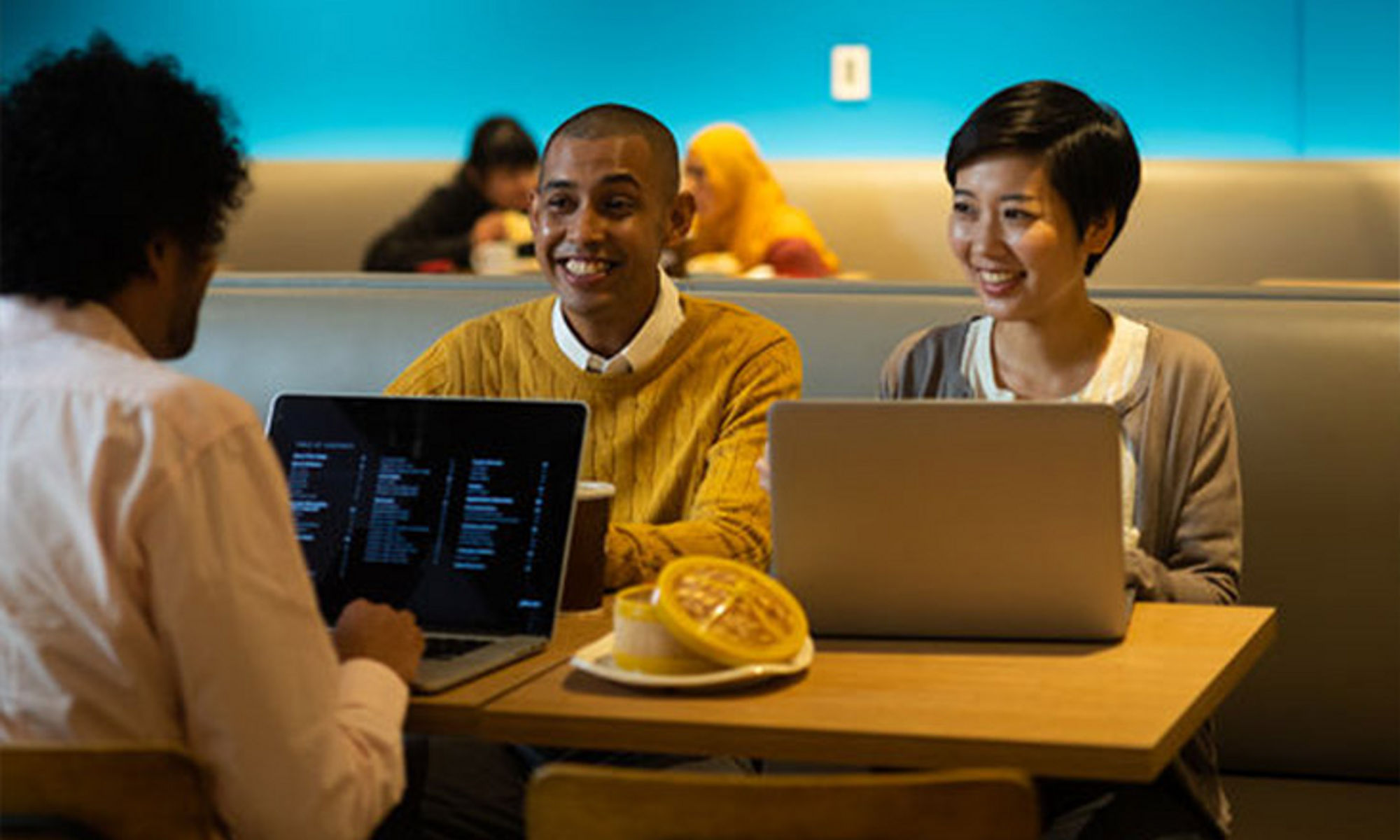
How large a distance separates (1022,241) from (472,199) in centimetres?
363

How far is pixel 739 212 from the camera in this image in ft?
16.7

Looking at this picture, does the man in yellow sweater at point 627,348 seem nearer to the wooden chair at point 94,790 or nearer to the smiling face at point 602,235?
the smiling face at point 602,235

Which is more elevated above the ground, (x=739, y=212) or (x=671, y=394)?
(x=739, y=212)

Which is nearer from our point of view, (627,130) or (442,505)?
(442,505)

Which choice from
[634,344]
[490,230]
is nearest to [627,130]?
[634,344]

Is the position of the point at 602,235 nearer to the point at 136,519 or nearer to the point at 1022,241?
the point at 1022,241

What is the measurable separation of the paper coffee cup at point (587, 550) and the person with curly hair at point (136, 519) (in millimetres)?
387

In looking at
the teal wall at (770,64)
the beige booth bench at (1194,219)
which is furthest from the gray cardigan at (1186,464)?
the teal wall at (770,64)

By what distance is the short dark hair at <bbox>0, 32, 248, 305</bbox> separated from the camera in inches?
52.2

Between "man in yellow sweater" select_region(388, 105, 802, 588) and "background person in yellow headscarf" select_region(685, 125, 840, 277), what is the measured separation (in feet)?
8.91

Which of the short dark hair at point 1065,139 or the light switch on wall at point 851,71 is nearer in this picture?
the short dark hair at point 1065,139

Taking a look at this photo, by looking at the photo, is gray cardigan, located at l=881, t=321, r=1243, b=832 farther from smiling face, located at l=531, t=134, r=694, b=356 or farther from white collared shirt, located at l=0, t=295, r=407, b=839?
white collared shirt, located at l=0, t=295, r=407, b=839

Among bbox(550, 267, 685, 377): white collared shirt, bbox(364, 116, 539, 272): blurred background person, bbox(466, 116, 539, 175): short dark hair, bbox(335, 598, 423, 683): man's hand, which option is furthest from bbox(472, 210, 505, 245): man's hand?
bbox(335, 598, 423, 683): man's hand

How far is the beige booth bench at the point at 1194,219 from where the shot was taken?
16.6 feet
